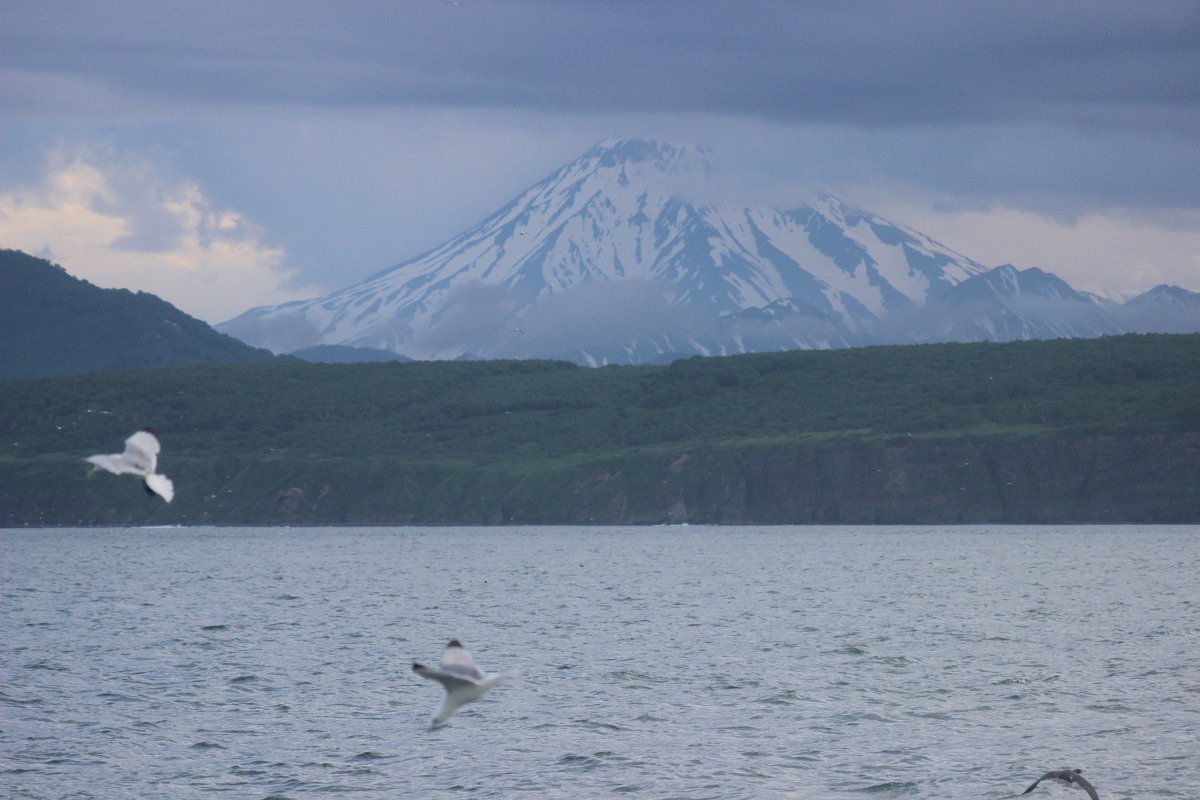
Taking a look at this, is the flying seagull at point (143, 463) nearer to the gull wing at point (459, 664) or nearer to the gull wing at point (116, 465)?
the gull wing at point (116, 465)

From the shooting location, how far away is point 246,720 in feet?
167

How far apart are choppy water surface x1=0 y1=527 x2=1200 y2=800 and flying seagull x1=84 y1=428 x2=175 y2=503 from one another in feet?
81.5

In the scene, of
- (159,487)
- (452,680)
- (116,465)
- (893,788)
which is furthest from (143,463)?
(893,788)

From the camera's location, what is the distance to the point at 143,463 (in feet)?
Result: 52.1

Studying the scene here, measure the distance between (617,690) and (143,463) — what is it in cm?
4254

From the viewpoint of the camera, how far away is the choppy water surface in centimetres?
4156

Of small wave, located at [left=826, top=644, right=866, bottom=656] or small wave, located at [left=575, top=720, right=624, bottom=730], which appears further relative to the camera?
small wave, located at [left=826, top=644, right=866, bottom=656]

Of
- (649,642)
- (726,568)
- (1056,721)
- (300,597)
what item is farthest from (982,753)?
(726,568)

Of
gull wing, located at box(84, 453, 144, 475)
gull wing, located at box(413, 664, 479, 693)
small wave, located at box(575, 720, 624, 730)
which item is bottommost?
small wave, located at box(575, 720, 624, 730)

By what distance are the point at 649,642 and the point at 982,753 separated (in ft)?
104

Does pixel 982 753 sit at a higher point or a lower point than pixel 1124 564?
lower

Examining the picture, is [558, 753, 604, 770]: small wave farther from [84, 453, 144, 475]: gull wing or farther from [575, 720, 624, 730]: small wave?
[84, 453, 144, 475]: gull wing

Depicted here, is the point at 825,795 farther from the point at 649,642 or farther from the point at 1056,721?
the point at 649,642

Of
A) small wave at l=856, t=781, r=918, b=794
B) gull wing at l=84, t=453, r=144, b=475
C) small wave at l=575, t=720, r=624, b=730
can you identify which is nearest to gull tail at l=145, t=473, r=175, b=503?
gull wing at l=84, t=453, r=144, b=475
